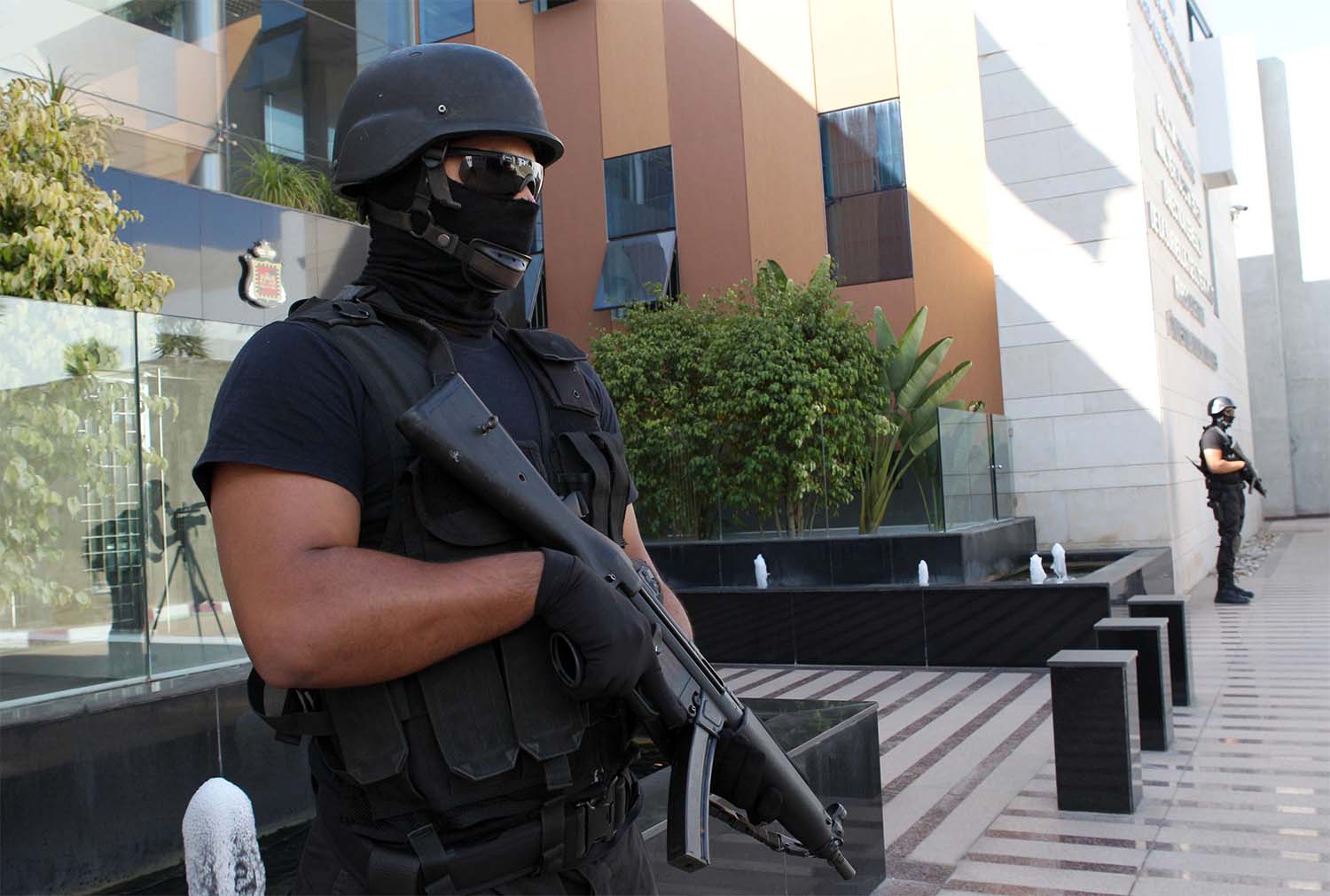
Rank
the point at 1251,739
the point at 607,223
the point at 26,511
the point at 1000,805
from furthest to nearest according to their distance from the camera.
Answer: the point at 607,223 < the point at 1251,739 < the point at 1000,805 < the point at 26,511

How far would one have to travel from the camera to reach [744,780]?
1770mm

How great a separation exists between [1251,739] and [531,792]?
19.3ft

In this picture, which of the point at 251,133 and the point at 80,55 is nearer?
the point at 80,55

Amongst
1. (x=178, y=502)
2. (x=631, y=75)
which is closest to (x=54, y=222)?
(x=178, y=502)

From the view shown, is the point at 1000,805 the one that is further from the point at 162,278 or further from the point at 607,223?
the point at 607,223

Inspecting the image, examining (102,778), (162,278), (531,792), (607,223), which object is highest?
(607,223)

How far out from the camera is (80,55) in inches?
417

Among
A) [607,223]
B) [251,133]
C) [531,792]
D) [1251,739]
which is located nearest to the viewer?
[531,792]

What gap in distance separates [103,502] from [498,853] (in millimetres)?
3866

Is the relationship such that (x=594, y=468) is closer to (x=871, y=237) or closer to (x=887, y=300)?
(x=887, y=300)

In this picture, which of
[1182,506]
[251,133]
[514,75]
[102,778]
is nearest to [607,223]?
[251,133]

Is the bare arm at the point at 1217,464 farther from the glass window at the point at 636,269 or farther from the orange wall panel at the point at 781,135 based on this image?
the glass window at the point at 636,269

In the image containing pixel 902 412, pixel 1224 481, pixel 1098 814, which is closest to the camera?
pixel 1098 814

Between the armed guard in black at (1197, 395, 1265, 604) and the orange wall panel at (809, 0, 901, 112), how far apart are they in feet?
19.1
